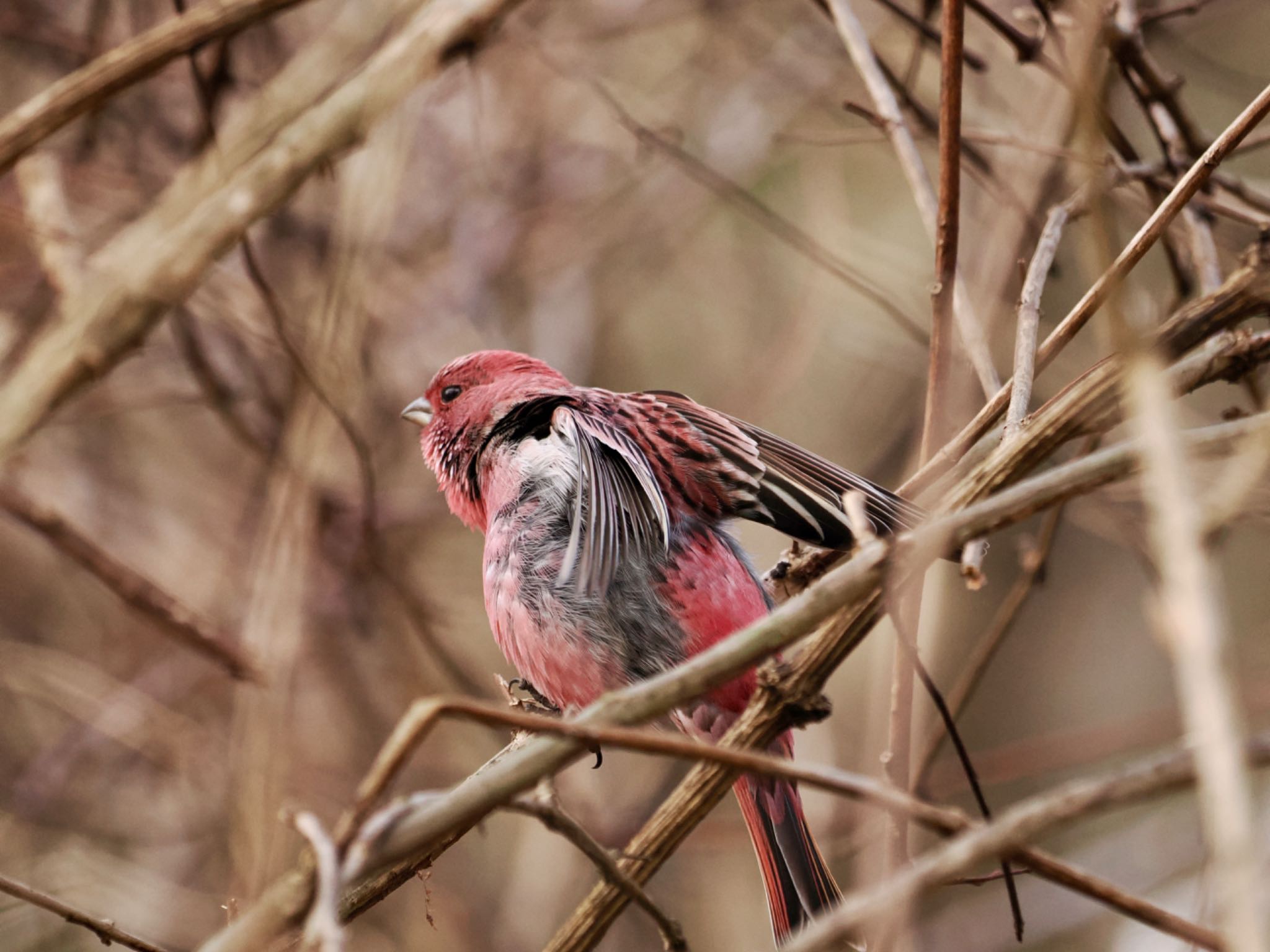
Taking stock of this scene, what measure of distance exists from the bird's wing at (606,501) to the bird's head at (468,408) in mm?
681

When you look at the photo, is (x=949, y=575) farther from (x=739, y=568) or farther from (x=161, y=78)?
(x=161, y=78)

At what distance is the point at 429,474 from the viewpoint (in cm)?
638

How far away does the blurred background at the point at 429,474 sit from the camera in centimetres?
477

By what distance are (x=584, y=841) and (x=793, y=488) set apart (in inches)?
52.8

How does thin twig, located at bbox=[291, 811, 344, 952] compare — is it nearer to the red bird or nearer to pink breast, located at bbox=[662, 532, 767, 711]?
the red bird

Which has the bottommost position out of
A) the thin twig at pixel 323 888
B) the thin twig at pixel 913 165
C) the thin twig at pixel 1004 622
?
the thin twig at pixel 323 888

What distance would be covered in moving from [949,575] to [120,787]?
3.95 m

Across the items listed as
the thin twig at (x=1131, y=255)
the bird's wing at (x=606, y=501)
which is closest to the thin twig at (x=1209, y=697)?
the thin twig at (x=1131, y=255)

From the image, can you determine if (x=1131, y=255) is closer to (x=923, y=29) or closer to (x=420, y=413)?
(x=923, y=29)

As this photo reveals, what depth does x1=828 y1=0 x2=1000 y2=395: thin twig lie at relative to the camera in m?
2.72

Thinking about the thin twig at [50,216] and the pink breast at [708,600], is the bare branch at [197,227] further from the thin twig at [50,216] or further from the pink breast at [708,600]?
the pink breast at [708,600]

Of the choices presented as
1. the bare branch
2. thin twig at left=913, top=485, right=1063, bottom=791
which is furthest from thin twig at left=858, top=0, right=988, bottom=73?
thin twig at left=913, top=485, right=1063, bottom=791

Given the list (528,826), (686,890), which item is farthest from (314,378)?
(686,890)

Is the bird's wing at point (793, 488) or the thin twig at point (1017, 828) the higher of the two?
the bird's wing at point (793, 488)
